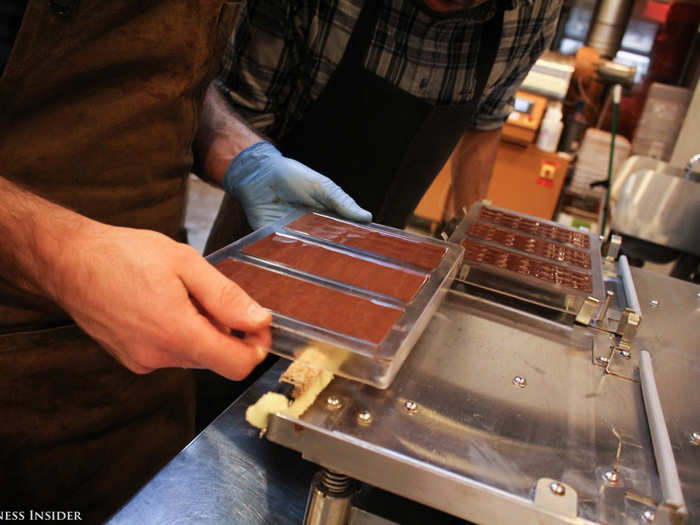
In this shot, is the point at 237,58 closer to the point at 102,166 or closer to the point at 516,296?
the point at 102,166

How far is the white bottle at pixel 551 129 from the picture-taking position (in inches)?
154

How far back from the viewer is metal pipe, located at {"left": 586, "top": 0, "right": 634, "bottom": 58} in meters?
4.82

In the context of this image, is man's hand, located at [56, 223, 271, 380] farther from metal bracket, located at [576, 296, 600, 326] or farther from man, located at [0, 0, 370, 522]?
metal bracket, located at [576, 296, 600, 326]

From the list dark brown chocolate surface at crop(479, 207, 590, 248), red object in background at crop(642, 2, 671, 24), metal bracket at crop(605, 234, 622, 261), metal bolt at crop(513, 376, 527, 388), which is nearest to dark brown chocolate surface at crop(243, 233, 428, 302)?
metal bolt at crop(513, 376, 527, 388)

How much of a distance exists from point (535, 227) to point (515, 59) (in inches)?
27.0

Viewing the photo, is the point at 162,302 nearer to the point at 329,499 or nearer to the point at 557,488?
the point at 329,499

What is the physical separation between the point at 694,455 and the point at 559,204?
374 cm

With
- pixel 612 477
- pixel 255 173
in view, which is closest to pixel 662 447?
pixel 612 477

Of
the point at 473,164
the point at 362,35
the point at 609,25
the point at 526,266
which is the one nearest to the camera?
the point at 526,266

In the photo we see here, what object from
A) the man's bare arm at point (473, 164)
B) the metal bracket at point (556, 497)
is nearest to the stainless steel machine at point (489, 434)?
the metal bracket at point (556, 497)

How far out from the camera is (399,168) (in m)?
1.80

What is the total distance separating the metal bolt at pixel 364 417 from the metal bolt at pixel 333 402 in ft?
0.10

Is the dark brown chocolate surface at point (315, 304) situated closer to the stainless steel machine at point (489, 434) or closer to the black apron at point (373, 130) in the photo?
the stainless steel machine at point (489, 434)

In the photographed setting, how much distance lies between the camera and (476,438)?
0.75 m
